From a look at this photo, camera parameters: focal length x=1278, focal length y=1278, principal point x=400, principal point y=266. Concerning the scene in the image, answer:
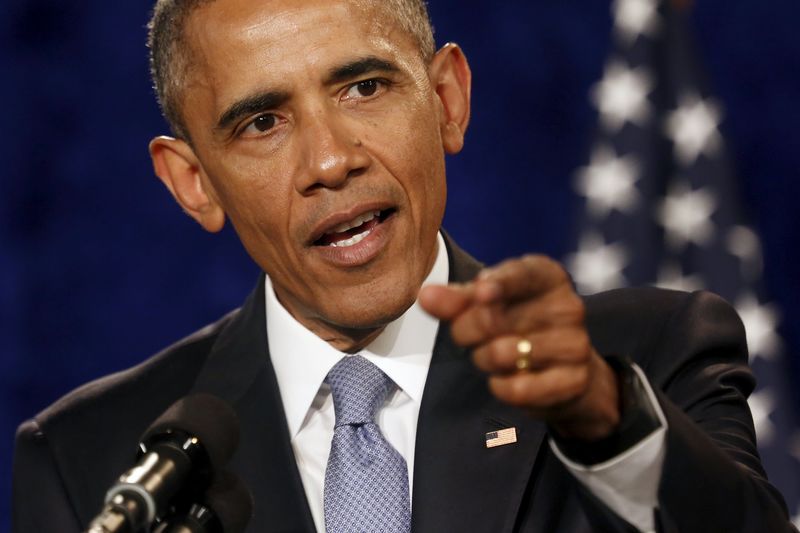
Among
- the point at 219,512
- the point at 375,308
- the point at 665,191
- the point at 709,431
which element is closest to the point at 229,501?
the point at 219,512

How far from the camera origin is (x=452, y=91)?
1.88m

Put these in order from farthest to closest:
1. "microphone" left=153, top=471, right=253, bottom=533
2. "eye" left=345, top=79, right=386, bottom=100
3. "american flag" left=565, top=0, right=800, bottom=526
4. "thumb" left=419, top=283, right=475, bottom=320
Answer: "american flag" left=565, top=0, right=800, bottom=526, "eye" left=345, top=79, right=386, bottom=100, "microphone" left=153, top=471, right=253, bottom=533, "thumb" left=419, top=283, right=475, bottom=320

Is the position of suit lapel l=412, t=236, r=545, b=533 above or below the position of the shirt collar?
below

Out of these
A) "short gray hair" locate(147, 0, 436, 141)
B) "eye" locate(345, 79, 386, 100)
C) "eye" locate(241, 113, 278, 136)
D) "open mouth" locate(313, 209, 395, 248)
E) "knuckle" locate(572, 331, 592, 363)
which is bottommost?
"knuckle" locate(572, 331, 592, 363)

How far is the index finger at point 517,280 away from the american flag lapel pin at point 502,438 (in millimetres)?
561

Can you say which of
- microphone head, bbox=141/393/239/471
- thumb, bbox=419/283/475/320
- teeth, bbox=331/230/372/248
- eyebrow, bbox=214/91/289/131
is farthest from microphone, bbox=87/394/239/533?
eyebrow, bbox=214/91/289/131

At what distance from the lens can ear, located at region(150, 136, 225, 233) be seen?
1876 mm

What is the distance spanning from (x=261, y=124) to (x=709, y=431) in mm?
690

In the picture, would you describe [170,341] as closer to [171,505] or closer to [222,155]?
[222,155]

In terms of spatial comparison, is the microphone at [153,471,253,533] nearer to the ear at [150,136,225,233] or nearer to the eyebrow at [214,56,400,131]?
the eyebrow at [214,56,400,131]

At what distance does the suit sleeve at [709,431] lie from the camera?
1.24m

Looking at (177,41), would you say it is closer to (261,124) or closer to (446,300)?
(261,124)

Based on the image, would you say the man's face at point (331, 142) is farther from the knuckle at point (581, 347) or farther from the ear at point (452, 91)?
the knuckle at point (581, 347)

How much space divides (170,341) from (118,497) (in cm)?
186
